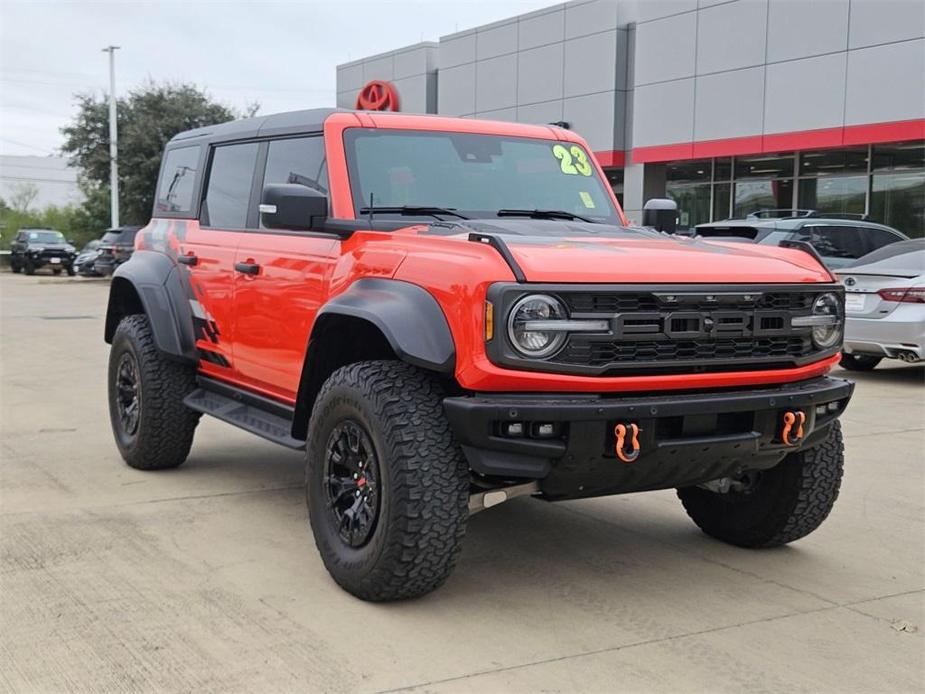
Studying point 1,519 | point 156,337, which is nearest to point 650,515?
point 156,337

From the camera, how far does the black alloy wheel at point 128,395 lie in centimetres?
649

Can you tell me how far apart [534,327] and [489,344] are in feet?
0.57

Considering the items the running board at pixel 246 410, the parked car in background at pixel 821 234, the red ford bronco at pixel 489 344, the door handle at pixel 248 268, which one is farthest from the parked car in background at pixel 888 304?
the door handle at pixel 248 268

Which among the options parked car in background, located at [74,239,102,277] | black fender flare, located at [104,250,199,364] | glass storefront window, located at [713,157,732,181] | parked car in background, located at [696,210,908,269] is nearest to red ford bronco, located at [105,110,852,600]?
black fender flare, located at [104,250,199,364]

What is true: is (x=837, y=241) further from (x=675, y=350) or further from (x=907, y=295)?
(x=675, y=350)

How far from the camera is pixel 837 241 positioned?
41.4 feet

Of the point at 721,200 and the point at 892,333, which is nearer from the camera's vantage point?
the point at 892,333

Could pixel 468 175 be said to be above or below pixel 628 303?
above

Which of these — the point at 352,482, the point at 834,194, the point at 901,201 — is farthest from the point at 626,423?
the point at 834,194

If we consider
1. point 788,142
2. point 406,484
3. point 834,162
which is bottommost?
point 406,484

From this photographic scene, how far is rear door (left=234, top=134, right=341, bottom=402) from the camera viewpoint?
4910 mm

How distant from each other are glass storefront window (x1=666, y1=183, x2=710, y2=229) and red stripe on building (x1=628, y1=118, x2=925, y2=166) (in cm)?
140

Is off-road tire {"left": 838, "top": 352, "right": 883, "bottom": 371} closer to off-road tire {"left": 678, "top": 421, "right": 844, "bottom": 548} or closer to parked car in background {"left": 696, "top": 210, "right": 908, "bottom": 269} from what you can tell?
parked car in background {"left": 696, "top": 210, "right": 908, "bottom": 269}

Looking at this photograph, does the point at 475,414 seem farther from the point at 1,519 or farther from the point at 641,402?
the point at 1,519
